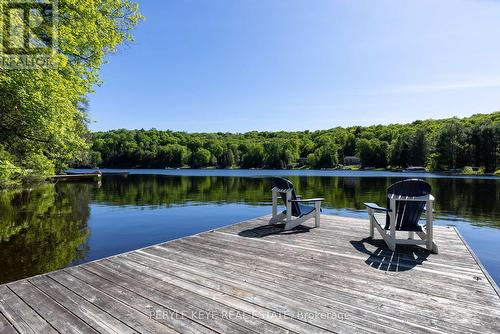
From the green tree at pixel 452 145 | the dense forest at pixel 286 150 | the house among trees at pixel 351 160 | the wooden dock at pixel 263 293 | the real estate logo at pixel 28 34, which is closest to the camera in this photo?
the wooden dock at pixel 263 293

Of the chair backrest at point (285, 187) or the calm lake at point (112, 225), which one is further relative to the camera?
the calm lake at point (112, 225)

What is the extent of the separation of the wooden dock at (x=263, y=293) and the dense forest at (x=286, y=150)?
271ft

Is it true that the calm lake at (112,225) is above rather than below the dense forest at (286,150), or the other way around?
below

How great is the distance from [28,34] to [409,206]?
10.2 m

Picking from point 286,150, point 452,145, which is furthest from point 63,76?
point 286,150

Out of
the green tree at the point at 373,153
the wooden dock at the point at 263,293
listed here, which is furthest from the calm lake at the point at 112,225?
the green tree at the point at 373,153

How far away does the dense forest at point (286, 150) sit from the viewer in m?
83.7

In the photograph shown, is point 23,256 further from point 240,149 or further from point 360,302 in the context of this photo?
point 240,149

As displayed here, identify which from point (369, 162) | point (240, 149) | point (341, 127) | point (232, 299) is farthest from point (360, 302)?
point (341, 127)

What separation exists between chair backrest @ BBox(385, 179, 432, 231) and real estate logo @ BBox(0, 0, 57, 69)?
358 inches

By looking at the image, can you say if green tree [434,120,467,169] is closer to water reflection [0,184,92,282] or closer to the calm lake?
the calm lake

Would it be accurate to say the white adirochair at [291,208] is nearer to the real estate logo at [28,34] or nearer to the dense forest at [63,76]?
the dense forest at [63,76]

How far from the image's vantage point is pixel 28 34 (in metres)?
8.16

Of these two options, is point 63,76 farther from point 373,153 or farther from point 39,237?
point 373,153
